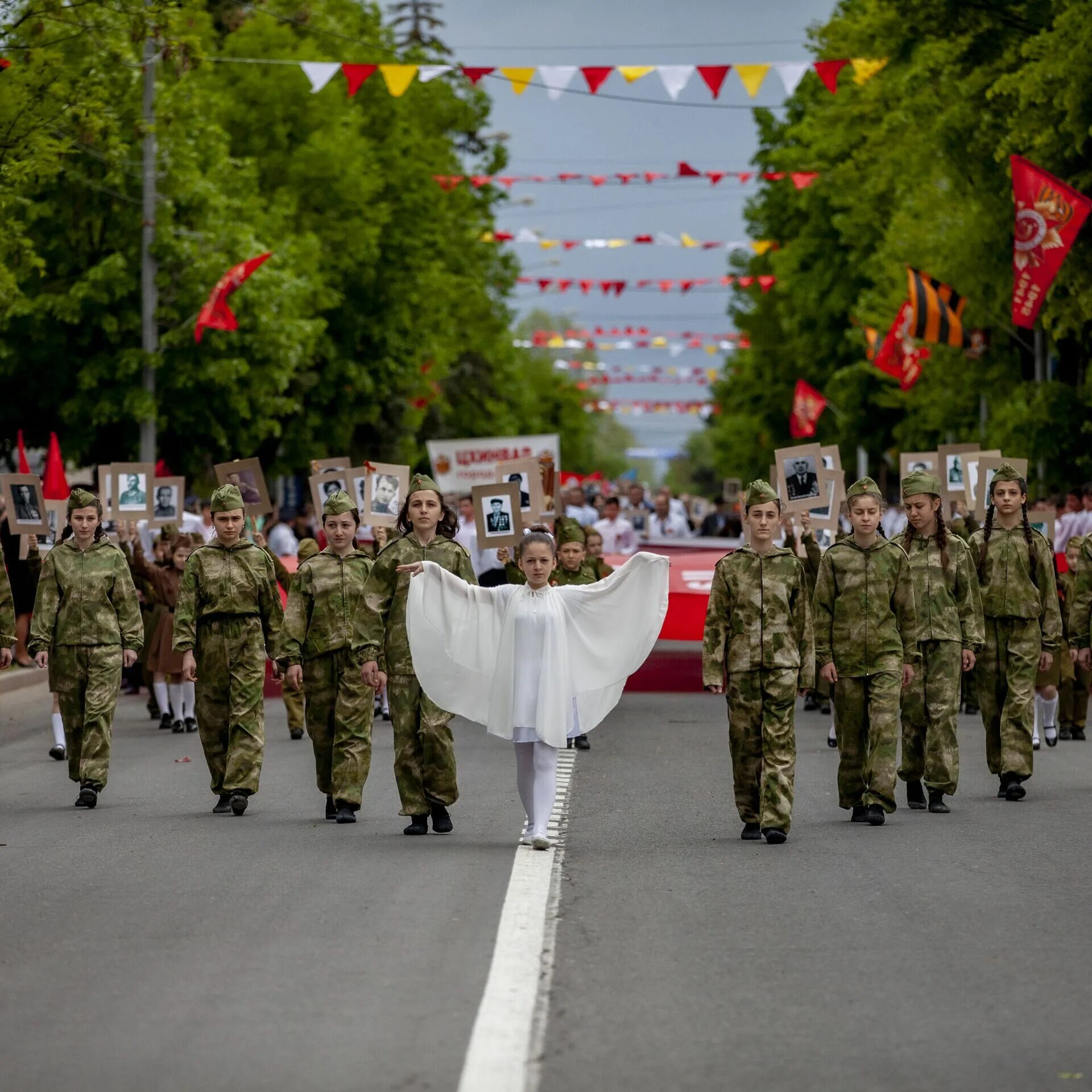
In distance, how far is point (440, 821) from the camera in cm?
1115

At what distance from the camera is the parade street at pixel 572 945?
6.18 m

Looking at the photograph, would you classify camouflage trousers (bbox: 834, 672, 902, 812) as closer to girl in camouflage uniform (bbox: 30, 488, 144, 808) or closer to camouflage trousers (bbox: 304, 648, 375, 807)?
camouflage trousers (bbox: 304, 648, 375, 807)

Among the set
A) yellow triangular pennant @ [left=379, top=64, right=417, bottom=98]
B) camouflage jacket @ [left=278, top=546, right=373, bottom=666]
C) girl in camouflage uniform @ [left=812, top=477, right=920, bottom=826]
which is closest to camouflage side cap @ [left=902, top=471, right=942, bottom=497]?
girl in camouflage uniform @ [left=812, top=477, right=920, bottom=826]

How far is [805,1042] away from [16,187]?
53.8 ft

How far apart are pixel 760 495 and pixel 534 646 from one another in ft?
4.75

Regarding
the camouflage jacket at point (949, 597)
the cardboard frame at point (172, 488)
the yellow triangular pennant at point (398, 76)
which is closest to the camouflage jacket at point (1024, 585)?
the camouflage jacket at point (949, 597)

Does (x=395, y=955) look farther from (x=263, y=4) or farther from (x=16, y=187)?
(x=263, y=4)

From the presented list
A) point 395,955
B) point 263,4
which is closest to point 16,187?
point 395,955

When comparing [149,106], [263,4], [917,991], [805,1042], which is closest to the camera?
[805,1042]

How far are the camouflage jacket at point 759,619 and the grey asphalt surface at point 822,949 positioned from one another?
0.91 meters

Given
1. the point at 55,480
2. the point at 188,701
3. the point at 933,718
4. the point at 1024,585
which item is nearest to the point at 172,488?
the point at 55,480

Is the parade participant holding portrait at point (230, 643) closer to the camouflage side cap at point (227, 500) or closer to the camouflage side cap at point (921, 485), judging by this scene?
the camouflage side cap at point (227, 500)

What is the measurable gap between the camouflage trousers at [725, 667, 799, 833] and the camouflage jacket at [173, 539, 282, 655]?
2838 mm

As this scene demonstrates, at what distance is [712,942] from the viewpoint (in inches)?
313
